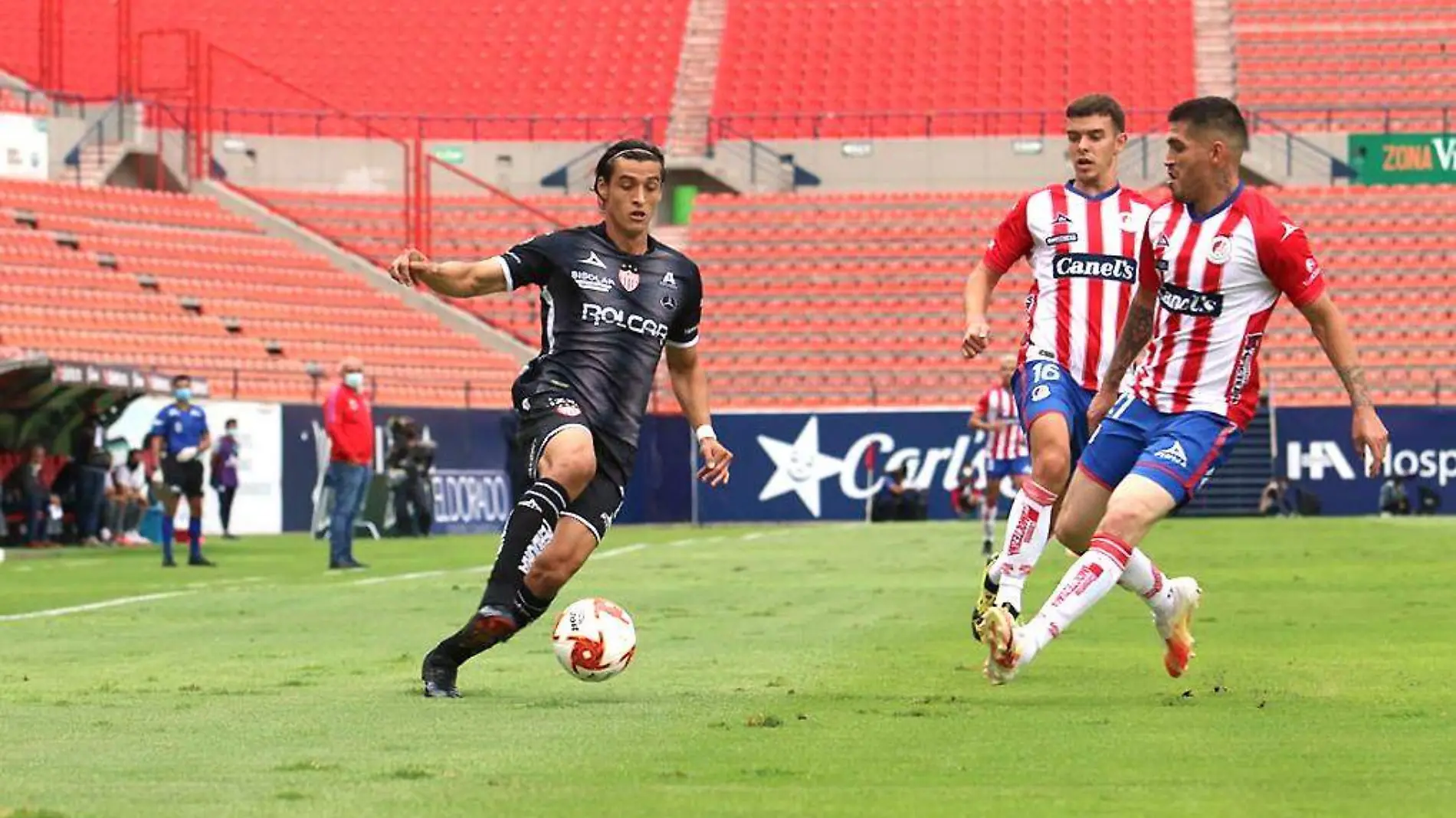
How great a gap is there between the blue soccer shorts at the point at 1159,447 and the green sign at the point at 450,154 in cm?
4261

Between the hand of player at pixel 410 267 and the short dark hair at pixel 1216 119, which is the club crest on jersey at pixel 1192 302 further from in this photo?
the hand of player at pixel 410 267

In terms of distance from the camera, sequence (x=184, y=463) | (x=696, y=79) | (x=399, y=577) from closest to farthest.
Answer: (x=399, y=577)
(x=184, y=463)
(x=696, y=79)

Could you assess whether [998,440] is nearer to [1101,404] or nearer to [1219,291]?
[1101,404]

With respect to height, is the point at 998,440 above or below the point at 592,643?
above

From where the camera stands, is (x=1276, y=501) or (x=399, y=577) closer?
(x=399, y=577)

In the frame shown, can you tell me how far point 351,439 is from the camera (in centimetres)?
2505

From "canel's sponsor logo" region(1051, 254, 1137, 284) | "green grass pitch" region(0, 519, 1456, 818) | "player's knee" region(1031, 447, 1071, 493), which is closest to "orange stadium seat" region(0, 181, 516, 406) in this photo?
"green grass pitch" region(0, 519, 1456, 818)

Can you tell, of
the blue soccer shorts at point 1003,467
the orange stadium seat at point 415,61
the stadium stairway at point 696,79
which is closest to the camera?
the blue soccer shorts at point 1003,467

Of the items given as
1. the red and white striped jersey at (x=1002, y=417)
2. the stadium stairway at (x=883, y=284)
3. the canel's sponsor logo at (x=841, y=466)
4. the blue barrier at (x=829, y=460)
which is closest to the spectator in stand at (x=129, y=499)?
the blue barrier at (x=829, y=460)

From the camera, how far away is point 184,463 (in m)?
26.3

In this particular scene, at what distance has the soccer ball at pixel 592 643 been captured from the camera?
10109mm

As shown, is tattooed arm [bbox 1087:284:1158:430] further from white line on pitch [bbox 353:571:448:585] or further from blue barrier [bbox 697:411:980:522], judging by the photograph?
blue barrier [bbox 697:411:980:522]

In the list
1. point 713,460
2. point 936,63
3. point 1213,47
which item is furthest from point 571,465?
point 1213,47

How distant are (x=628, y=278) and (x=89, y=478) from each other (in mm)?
23787
